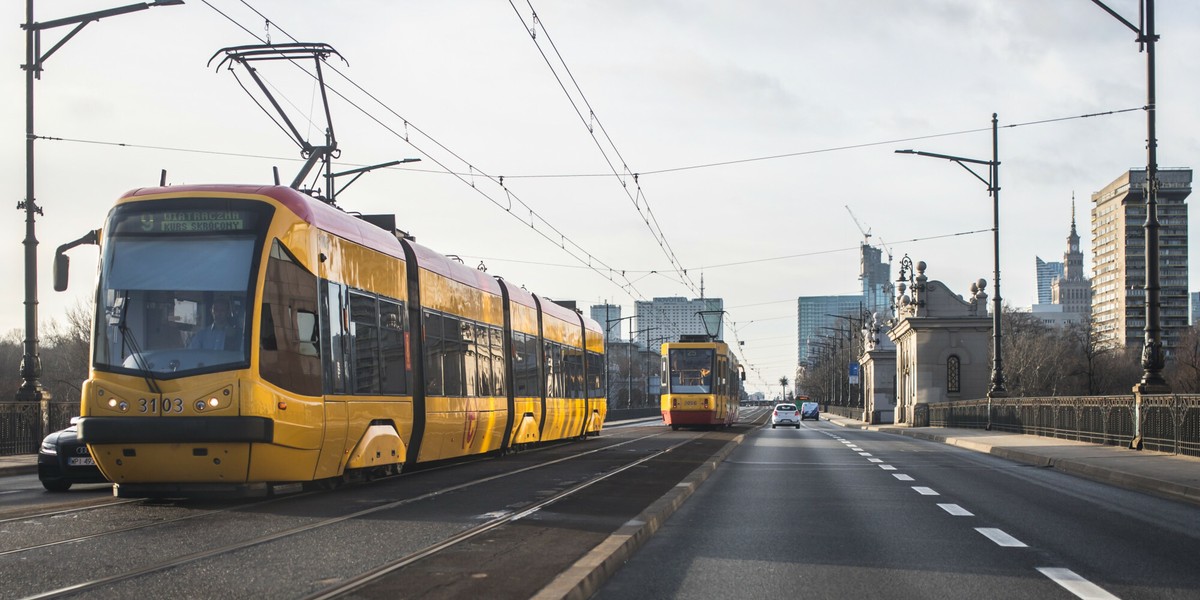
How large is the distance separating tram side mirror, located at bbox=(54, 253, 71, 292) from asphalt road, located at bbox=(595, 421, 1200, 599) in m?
7.61

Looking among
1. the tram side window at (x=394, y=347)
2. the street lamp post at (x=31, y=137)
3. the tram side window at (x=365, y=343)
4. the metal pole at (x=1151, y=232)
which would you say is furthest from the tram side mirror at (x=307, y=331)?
the metal pole at (x=1151, y=232)

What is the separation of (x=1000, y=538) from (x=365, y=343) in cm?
838

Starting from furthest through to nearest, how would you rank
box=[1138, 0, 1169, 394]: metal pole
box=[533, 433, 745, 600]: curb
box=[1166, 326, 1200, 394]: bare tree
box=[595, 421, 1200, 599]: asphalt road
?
box=[1166, 326, 1200, 394]: bare tree < box=[1138, 0, 1169, 394]: metal pole < box=[595, 421, 1200, 599]: asphalt road < box=[533, 433, 745, 600]: curb

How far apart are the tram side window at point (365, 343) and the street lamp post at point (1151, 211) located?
1497 centimetres

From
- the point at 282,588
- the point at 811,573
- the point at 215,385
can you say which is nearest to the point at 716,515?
the point at 811,573

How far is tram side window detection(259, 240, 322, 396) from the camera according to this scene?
12.9 meters

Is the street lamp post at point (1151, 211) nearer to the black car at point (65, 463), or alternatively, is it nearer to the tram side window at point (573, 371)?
the tram side window at point (573, 371)

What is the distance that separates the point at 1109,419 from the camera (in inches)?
1085

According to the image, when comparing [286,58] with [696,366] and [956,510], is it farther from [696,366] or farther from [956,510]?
[696,366]

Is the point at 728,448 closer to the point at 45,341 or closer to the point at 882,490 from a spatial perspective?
the point at 882,490

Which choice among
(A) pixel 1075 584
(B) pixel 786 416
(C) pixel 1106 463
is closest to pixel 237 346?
(A) pixel 1075 584

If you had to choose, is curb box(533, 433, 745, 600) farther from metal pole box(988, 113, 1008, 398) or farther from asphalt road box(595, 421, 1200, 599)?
metal pole box(988, 113, 1008, 398)

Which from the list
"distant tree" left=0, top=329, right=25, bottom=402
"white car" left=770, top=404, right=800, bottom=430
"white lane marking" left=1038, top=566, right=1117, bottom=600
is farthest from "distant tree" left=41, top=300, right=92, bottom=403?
"white lane marking" left=1038, top=566, right=1117, bottom=600

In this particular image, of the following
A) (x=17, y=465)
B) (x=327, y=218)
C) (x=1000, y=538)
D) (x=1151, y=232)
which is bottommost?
(x=17, y=465)
